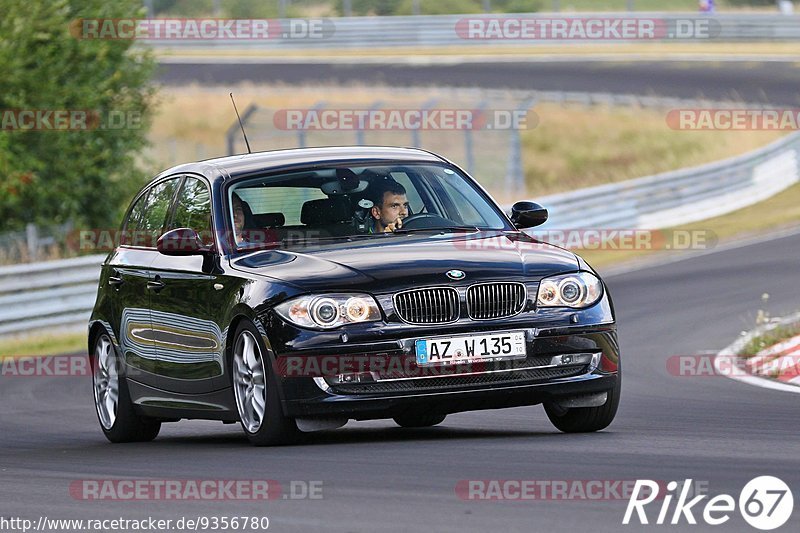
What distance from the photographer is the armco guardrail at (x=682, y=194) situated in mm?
25859

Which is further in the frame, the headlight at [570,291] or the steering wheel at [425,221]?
the steering wheel at [425,221]

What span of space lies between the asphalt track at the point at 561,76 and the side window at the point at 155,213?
29.3 metres

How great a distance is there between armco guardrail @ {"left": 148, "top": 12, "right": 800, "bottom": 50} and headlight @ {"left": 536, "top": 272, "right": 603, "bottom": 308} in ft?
123

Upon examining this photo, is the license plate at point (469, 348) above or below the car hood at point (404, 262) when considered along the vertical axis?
below

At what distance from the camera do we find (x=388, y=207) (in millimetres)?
9828

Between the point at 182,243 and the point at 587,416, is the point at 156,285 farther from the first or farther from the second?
the point at 587,416

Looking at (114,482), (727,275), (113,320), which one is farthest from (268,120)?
(114,482)

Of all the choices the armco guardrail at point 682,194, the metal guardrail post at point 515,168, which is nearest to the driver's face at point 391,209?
the armco guardrail at point 682,194

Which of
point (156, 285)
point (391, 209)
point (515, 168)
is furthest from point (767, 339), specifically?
point (515, 168)

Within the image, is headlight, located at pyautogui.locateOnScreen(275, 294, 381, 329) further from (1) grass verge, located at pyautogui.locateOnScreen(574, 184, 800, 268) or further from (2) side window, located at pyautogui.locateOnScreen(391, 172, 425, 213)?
(1) grass verge, located at pyautogui.locateOnScreen(574, 184, 800, 268)

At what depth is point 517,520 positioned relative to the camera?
20.7 ft

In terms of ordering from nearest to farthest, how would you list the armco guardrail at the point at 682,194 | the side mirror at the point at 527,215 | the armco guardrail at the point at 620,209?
the side mirror at the point at 527,215 < the armco guardrail at the point at 620,209 < the armco guardrail at the point at 682,194

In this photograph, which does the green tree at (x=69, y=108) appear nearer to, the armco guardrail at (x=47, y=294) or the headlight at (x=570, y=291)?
the armco guardrail at (x=47, y=294)

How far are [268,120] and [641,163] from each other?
8963mm
